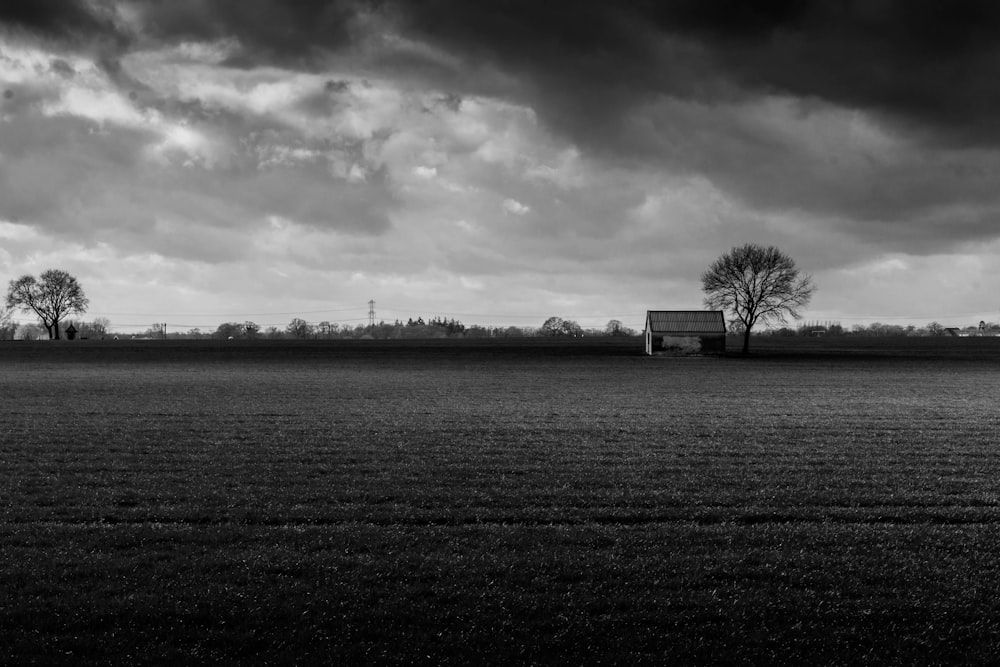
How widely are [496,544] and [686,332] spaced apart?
308 ft

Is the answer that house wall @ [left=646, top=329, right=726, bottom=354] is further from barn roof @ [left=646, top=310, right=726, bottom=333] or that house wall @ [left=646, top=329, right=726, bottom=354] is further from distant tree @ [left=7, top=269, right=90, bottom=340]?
distant tree @ [left=7, top=269, right=90, bottom=340]

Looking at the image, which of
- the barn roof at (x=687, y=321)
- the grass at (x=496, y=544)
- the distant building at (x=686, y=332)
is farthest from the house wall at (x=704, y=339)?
the grass at (x=496, y=544)

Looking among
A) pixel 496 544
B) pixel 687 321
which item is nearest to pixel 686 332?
pixel 687 321

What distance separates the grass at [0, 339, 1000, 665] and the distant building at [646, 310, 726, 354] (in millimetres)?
77466

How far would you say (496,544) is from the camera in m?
10.6

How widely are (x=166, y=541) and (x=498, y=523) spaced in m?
4.92

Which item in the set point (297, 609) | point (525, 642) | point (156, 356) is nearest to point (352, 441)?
point (297, 609)

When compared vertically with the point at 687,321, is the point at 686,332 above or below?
below

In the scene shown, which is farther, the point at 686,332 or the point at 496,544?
the point at 686,332

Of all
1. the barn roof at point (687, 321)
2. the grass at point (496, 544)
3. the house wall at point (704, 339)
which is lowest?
the grass at point (496, 544)

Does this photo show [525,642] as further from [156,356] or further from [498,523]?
[156,356]

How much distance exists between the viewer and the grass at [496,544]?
754cm

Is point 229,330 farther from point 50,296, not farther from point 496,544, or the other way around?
point 496,544

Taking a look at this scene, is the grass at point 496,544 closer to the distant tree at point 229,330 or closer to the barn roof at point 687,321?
the barn roof at point 687,321
